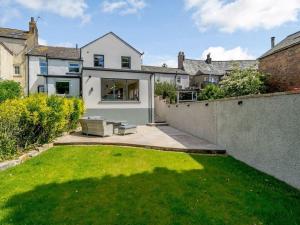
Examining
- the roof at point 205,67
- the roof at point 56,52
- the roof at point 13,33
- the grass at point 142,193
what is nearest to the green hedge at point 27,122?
the grass at point 142,193

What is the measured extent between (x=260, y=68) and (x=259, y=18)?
378 inches

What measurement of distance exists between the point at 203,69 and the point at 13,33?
36413 millimetres

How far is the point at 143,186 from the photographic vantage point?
5250 mm

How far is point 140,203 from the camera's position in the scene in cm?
434

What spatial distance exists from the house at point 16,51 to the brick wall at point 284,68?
1153 inches

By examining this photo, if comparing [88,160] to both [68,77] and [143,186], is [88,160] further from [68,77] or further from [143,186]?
[68,77]

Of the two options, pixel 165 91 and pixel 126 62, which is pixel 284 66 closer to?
pixel 165 91

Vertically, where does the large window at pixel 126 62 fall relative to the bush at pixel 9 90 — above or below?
above

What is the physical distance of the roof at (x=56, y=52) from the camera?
27.0 metres

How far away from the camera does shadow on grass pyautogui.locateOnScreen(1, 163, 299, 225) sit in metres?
3.74

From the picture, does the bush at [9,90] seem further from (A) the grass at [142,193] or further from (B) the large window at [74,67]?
(A) the grass at [142,193]

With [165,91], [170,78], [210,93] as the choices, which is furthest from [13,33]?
[210,93]

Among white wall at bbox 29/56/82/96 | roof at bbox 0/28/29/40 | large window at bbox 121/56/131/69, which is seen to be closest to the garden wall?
large window at bbox 121/56/131/69

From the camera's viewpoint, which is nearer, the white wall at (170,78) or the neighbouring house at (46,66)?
the neighbouring house at (46,66)
